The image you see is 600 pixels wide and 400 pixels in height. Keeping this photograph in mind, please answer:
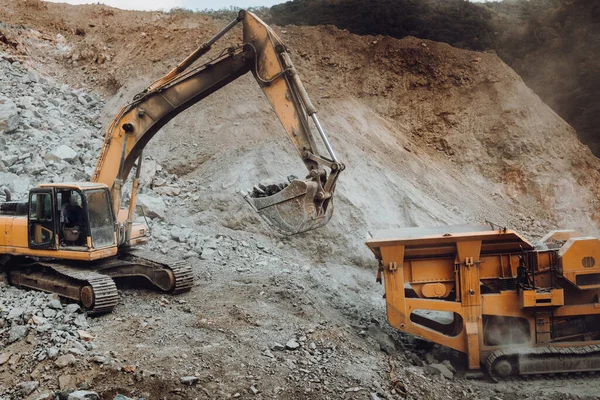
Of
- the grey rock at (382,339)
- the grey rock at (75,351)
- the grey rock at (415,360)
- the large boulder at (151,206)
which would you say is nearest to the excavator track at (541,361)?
the grey rock at (415,360)

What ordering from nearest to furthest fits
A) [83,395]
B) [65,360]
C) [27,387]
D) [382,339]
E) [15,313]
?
[83,395] < [27,387] < [65,360] < [15,313] < [382,339]

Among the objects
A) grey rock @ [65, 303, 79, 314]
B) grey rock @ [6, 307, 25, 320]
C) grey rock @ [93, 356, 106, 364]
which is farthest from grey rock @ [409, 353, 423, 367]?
grey rock @ [6, 307, 25, 320]

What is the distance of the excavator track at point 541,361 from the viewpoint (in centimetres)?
710

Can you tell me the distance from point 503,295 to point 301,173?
6194mm

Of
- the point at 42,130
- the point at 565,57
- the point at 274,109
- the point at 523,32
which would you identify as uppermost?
the point at 523,32

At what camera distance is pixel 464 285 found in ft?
23.7

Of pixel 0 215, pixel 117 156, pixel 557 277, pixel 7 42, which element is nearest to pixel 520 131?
pixel 557 277

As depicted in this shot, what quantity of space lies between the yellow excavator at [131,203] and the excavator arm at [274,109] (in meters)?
0.01

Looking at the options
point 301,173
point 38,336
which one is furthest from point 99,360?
point 301,173

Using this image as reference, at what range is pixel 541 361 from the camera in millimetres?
7117

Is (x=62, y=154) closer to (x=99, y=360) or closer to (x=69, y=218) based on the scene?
(x=69, y=218)

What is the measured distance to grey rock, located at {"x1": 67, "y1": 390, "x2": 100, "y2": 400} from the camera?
208 inches

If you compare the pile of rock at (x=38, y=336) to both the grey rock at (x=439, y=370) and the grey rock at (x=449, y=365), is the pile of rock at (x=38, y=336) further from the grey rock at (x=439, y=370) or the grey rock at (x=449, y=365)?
the grey rock at (x=449, y=365)

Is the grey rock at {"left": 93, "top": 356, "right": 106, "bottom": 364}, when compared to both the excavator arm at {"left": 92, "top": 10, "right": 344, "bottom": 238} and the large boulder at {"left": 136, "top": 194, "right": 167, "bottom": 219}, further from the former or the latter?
the large boulder at {"left": 136, "top": 194, "right": 167, "bottom": 219}
